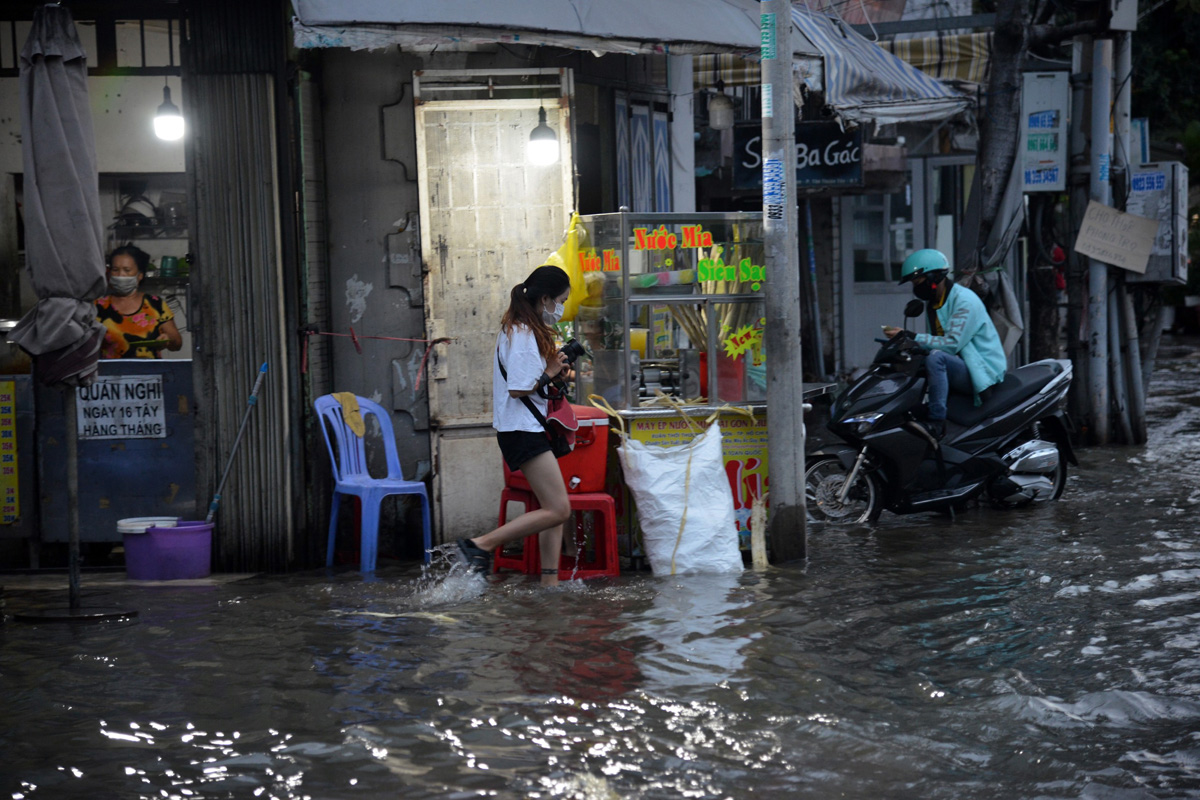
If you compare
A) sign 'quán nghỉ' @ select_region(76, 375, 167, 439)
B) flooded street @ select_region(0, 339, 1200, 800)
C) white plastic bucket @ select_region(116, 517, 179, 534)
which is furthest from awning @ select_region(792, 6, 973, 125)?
white plastic bucket @ select_region(116, 517, 179, 534)

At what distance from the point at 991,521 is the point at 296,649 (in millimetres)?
5196

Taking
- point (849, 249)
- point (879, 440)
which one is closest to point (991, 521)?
point (879, 440)

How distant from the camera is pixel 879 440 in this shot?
8.71m

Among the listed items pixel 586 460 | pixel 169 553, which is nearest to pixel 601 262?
pixel 586 460

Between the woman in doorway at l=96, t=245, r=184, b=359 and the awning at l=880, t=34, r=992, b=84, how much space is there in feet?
27.9

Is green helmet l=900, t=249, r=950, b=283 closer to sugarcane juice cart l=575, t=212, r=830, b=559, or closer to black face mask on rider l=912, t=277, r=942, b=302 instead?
black face mask on rider l=912, t=277, r=942, b=302

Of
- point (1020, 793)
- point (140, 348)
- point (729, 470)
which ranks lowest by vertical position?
point (1020, 793)

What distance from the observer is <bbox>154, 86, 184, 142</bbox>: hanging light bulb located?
9336 millimetres

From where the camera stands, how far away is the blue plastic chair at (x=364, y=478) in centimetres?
764

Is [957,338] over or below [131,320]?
below

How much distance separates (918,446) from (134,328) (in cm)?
539

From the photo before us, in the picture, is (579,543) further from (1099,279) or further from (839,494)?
(1099,279)

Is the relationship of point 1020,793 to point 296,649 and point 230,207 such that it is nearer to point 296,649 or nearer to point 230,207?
point 296,649

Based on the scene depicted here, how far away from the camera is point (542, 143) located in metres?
7.98
